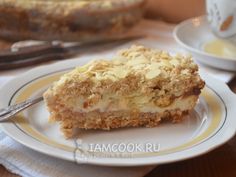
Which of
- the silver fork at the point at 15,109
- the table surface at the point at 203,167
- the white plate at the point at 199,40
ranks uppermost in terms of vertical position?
the silver fork at the point at 15,109

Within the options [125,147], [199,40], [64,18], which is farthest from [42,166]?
[199,40]

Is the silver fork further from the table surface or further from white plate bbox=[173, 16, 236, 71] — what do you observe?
white plate bbox=[173, 16, 236, 71]

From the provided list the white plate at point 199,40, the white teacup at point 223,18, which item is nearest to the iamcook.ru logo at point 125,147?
the white plate at point 199,40

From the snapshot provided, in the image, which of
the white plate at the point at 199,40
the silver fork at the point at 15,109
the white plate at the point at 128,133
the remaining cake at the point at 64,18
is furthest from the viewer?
the remaining cake at the point at 64,18

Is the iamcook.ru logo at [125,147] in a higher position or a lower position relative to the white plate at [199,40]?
higher

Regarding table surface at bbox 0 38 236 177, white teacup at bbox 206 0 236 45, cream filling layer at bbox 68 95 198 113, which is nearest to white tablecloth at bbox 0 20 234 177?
table surface at bbox 0 38 236 177

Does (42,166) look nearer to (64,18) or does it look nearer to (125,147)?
(125,147)

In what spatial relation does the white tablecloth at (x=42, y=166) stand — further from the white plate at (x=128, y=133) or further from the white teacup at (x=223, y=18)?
the white teacup at (x=223, y=18)

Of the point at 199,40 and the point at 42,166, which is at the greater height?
the point at 42,166
